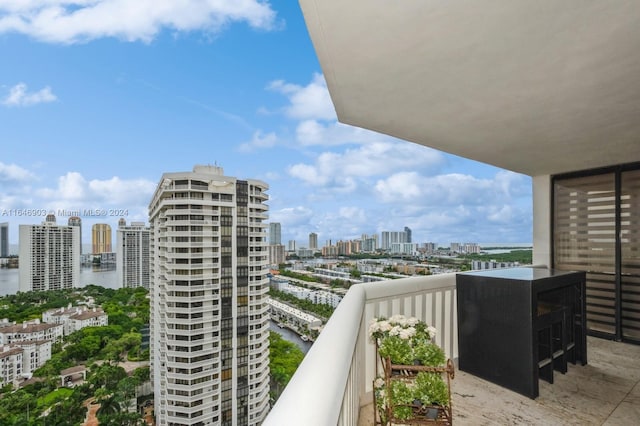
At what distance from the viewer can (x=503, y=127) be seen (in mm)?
2479

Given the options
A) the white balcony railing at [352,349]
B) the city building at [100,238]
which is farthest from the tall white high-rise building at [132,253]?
the white balcony railing at [352,349]

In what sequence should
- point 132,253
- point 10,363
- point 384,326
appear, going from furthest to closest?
point 132,253
point 10,363
point 384,326

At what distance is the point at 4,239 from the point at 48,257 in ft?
11.0

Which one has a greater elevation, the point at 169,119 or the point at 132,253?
the point at 169,119

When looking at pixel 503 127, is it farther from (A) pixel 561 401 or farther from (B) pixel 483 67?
(A) pixel 561 401

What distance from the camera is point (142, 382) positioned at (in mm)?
19297

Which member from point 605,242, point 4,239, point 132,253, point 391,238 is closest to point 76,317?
point 132,253

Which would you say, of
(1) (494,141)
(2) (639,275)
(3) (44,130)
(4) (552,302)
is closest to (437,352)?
(4) (552,302)

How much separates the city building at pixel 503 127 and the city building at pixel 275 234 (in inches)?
277

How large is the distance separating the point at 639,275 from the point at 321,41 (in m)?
4.45

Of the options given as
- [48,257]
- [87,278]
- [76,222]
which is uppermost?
[76,222]

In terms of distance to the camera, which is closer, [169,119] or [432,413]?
[432,413]

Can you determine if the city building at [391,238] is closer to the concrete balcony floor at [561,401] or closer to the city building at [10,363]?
the concrete balcony floor at [561,401]

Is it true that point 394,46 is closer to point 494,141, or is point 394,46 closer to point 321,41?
point 321,41
